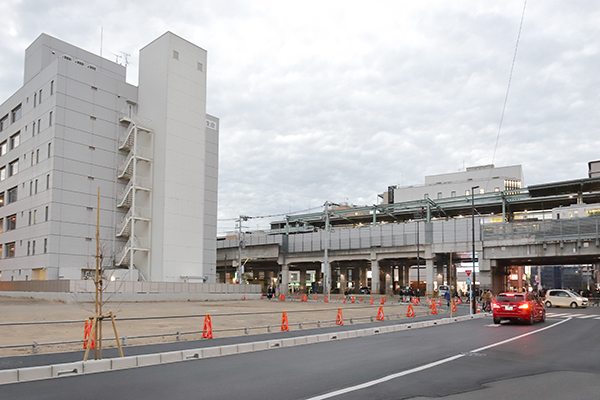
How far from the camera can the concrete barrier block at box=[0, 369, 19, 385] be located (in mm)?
10930

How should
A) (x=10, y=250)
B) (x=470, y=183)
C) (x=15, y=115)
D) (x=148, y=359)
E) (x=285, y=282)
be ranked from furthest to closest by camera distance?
(x=470, y=183), (x=285, y=282), (x=15, y=115), (x=10, y=250), (x=148, y=359)

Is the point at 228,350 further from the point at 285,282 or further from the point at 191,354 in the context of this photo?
the point at 285,282

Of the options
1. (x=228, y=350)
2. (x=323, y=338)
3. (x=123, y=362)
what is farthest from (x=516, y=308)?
(x=123, y=362)

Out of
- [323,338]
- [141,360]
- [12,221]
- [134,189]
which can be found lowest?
[323,338]

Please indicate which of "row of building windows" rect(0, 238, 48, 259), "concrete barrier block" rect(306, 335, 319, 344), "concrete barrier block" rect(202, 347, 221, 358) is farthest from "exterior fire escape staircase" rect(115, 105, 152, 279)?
"concrete barrier block" rect(202, 347, 221, 358)

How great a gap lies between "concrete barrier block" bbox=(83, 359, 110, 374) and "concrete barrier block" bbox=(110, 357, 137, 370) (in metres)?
0.13

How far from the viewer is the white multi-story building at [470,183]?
119375 mm

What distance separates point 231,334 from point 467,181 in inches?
4303

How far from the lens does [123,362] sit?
12.8 meters

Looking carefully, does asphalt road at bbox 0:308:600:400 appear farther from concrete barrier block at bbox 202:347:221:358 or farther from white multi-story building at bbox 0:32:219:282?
white multi-story building at bbox 0:32:219:282

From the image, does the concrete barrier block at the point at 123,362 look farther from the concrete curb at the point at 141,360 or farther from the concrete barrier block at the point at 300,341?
the concrete barrier block at the point at 300,341

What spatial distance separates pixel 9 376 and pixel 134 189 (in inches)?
1855

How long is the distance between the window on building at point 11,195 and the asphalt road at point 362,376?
58.0 m

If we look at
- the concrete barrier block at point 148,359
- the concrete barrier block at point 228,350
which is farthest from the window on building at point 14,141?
the concrete barrier block at point 148,359
